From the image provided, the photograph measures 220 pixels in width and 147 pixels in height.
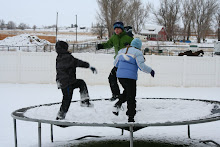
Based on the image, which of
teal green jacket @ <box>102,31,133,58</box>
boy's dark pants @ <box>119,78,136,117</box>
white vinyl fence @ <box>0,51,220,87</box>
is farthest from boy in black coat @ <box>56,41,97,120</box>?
white vinyl fence @ <box>0,51,220,87</box>


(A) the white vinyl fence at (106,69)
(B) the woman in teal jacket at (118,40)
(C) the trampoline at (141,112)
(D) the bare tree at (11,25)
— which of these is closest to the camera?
(C) the trampoline at (141,112)

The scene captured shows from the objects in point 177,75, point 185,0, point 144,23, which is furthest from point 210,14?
point 177,75

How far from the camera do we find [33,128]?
6.47 metres

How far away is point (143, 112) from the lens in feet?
17.3

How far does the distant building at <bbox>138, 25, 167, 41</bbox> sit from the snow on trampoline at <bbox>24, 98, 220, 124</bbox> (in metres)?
46.1

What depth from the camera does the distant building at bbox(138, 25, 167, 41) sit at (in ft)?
173

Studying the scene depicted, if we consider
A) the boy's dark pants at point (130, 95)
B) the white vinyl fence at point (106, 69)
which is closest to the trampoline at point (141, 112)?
the boy's dark pants at point (130, 95)

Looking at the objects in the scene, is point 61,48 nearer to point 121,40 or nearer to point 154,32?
point 121,40

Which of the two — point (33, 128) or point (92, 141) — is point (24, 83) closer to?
point (33, 128)

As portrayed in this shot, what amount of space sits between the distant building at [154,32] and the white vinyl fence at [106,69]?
3635cm

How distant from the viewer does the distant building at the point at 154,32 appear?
52875mm

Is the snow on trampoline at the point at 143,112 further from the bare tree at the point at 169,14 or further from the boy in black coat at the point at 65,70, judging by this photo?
the bare tree at the point at 169,14

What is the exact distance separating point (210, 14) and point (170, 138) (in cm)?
4930

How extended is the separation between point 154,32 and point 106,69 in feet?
134
